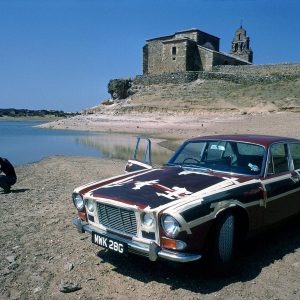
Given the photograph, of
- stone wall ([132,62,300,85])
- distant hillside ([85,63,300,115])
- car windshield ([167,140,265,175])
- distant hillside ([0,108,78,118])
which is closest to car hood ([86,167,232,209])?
car windshield ([167,140,265,175])

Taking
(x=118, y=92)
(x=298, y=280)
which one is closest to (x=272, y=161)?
(x=298, y=280)

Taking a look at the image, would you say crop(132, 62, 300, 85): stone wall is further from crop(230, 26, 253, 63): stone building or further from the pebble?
the pebble

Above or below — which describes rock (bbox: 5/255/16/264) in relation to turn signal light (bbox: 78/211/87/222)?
below

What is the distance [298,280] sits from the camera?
4402 millimetres

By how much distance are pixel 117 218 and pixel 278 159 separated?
2509 mm

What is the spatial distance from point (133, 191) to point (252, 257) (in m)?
1.83

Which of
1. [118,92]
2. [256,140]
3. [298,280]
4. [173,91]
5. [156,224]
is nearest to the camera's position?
[156,224]

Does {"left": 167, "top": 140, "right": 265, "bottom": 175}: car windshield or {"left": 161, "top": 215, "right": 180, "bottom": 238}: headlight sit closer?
{"left": 161, "top": 215, "right": 180, "bottom": 238}: headlight

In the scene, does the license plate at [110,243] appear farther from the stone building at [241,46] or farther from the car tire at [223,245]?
the stone building at [241,46]

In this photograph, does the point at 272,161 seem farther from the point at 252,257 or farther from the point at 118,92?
the point at 118,92

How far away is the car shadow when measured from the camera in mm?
4277

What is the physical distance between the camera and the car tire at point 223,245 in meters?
4.21

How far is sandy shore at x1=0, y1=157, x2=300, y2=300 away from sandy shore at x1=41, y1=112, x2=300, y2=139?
55.6 ft

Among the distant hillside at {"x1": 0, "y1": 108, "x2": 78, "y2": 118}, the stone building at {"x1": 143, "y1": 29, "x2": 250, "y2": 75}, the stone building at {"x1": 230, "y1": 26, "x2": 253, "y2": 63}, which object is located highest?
the stone building at {"x1": 230, "y1": 26, "x2": 253, "y2": 63}
